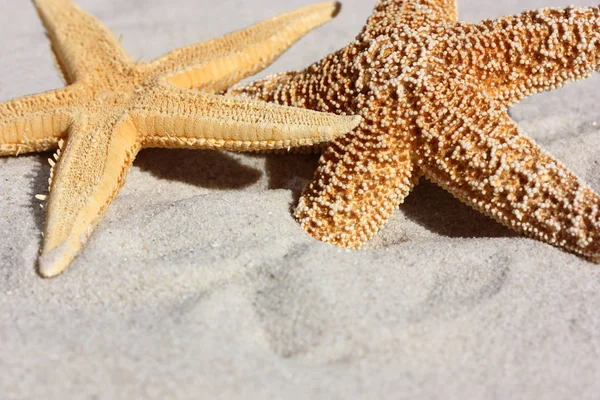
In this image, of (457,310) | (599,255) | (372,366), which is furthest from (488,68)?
(372,366)

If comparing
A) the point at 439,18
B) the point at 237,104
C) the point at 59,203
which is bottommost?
the point at 59,203

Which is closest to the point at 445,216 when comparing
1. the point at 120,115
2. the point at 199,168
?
the point at 199,168

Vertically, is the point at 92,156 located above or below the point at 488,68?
below

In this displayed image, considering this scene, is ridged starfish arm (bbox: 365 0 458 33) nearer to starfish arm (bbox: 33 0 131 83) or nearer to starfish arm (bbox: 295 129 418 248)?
starfish arm (bbox: 295 129 418 248)

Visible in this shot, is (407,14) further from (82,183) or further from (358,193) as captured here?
(82,183)

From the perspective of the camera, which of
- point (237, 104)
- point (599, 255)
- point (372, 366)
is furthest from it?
point (237, 104)

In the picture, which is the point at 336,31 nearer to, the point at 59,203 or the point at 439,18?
the point at 439,18
